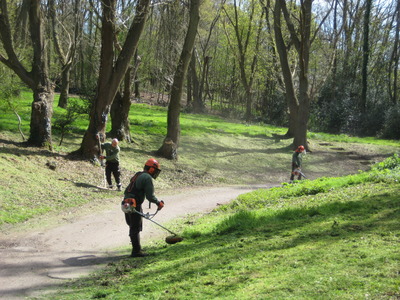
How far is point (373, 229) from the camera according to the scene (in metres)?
7.53

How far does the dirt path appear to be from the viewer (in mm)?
7398

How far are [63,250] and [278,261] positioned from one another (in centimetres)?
514

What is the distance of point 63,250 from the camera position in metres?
9.60

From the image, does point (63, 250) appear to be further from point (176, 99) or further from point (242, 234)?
point (176, 99)

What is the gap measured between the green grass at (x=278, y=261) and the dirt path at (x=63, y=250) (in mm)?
555

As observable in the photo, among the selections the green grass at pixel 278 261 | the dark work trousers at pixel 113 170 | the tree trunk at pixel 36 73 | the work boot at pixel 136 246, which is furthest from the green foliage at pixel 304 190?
the tree trunk at pixel 36 73

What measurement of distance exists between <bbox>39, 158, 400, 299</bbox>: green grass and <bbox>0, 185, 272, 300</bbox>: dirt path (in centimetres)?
56

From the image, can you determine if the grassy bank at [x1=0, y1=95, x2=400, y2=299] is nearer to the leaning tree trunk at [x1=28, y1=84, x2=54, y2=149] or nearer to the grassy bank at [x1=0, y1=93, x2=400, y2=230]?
the grassy bank at [x1=0, y1=93, x2=400, y2=230]

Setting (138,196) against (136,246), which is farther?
(138,196)

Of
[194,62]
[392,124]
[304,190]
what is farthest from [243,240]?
[194,62]

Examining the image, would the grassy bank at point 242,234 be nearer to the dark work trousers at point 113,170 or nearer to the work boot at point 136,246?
the work boot at point 136,246

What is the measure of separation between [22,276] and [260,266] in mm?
4091

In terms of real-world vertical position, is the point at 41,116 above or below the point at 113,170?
above

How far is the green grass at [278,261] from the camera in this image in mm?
5316
